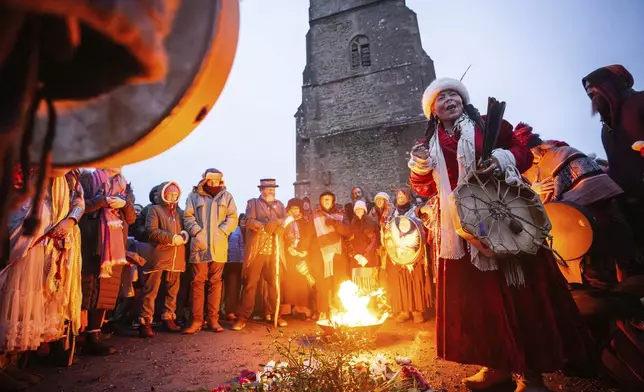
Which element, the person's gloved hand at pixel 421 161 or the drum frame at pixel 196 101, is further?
the person's gloved hand at pixel 421 161

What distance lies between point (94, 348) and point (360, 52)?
1881 centimetres

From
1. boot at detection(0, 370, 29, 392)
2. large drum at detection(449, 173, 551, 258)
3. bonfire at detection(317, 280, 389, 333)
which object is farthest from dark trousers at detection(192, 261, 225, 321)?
large drum at detection(449, 173, 551, 258)

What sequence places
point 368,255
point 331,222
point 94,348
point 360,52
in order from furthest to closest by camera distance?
point 360,52, point 331,222, point 368,255, point 94,348

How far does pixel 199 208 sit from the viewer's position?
5.66 m

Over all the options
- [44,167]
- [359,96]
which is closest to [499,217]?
[44,167]

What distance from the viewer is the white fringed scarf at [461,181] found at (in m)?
2.26

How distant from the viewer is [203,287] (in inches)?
211

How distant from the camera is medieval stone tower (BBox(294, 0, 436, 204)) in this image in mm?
17219

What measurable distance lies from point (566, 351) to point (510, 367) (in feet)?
1.30

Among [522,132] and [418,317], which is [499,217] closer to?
[522,132]

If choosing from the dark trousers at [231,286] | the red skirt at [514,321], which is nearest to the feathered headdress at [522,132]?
the red skirt at [514,321]

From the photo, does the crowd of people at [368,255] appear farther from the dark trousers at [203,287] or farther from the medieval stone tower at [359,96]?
the medieval stone tower at [359,96]

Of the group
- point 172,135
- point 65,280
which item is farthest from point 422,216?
point 65,280

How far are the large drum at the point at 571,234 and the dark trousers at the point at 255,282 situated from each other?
4456 millimetres
